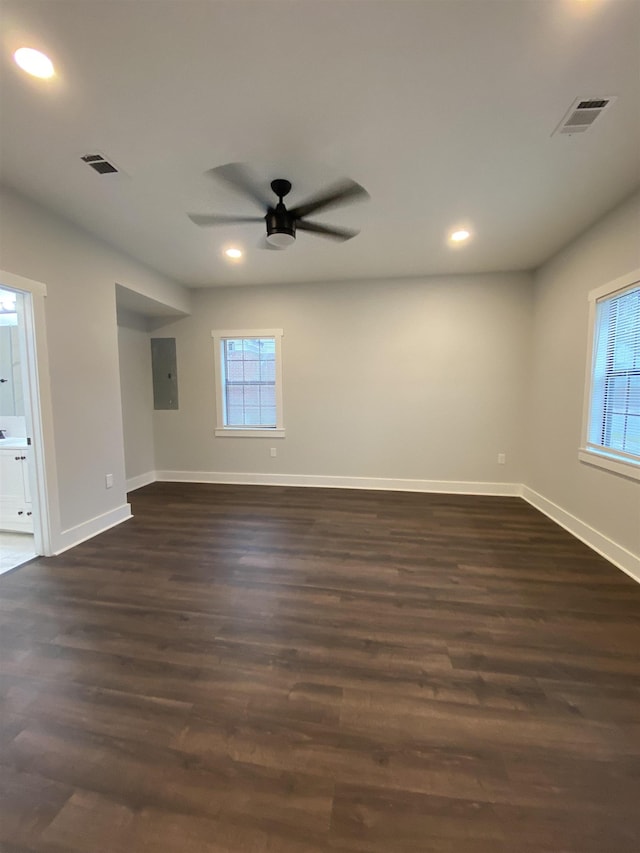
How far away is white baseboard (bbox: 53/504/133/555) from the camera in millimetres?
3164

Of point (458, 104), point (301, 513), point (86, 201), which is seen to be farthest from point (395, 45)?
point (301, 513)

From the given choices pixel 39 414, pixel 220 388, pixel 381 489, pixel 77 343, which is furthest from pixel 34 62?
pixel 381 489

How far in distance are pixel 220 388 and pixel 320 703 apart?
4.44 metres

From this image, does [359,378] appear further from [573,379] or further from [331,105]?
[331,105]

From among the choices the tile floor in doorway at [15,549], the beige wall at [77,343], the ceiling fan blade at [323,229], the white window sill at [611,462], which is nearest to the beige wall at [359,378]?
the beige wall at [77,343]

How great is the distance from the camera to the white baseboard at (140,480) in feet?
16.8

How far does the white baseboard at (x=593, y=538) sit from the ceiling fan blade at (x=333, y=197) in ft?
10.8

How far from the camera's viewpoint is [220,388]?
5.37m

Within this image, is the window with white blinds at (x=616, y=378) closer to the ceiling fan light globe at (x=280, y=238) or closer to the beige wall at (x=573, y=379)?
the beige wall at (x=573, y=379)

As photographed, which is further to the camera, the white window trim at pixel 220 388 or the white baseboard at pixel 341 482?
the white window trim at pixel 220 388

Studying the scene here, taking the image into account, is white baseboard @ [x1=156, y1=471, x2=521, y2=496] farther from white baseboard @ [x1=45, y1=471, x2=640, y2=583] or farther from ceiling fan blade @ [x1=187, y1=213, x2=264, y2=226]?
ceiling fan blade @ [x1=187, y1=213, x2=264, y2=226]

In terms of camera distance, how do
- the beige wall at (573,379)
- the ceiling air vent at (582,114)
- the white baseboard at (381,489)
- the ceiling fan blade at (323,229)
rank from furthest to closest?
the white baseboard at (381,489) → the beige wall at (573,379) → the ceiling fan blade at (323,229) → the ceiling air vent at (582,114)

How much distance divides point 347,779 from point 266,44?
294cm

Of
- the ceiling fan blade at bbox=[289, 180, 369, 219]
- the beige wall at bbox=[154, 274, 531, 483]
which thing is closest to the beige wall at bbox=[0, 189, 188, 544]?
the beige wall at bbox=[154, 274, 531, 483]
